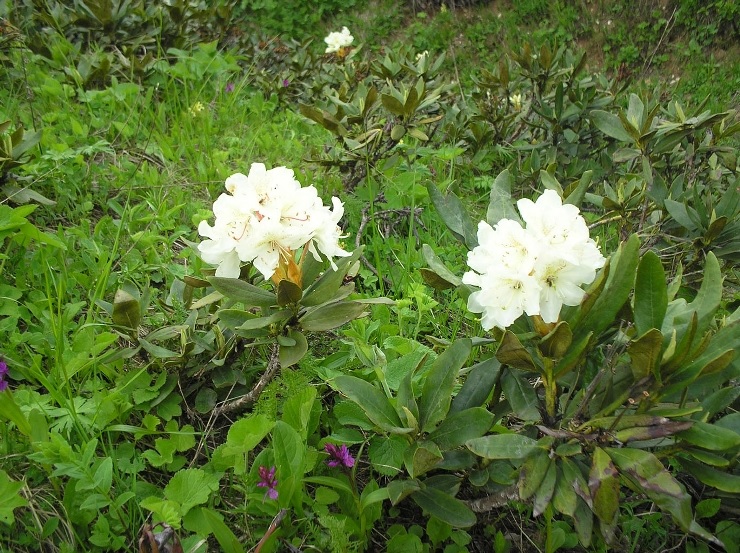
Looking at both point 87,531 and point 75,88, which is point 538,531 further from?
point 75,88

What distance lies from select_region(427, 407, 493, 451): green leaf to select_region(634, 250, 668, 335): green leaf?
39 centimetres

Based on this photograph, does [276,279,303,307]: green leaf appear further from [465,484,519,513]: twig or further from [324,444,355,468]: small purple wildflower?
[465,484,519,513]: twig

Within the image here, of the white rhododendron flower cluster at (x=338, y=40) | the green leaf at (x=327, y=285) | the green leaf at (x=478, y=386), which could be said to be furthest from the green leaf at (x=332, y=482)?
the white rhododendron flower cluster at (x=338, y=40)

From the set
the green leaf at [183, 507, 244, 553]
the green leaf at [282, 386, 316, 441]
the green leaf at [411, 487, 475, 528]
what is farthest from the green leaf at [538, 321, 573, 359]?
the green leaf at [183, 507, 244, 553]

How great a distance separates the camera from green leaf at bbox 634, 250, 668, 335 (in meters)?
1.20

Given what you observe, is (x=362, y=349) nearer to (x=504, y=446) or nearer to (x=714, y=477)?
(x=504, y=446)

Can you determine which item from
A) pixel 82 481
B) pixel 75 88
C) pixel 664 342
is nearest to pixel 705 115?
pixel 664 342

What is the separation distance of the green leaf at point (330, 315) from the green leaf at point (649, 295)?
2.21ft

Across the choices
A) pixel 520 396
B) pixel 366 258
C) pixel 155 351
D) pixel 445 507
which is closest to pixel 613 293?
pixel 520 396

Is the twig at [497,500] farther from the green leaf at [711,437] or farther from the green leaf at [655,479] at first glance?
the green leaf at [711,437]

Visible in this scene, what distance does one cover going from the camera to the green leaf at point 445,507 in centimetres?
139

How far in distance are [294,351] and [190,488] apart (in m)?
0.44

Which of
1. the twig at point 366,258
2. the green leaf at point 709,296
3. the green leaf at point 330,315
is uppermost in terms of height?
the green leaf at point 709,296

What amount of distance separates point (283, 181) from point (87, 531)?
40.7 inches
